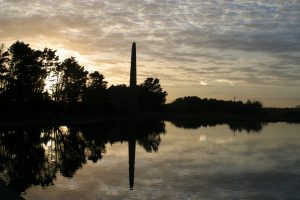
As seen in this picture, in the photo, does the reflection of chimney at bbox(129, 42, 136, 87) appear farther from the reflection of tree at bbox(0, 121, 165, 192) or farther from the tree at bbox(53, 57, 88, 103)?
the reflection of tree at bbox(0, 121, 165, 192)

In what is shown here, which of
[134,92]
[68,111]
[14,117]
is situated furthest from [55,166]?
[134,92]

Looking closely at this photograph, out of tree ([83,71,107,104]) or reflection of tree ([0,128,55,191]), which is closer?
reflection of tree ([0,128,55,191])

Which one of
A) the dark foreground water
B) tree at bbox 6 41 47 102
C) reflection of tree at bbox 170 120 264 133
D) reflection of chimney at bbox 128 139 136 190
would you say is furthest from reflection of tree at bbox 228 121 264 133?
tree at bbox 6 41 47 102

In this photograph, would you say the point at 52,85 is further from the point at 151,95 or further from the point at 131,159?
the point at 131,159

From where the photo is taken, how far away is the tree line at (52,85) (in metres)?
54.6

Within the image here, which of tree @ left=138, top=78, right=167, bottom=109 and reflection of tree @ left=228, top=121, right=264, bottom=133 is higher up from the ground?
tree @ left=138, top=78, right=167, bottom=109

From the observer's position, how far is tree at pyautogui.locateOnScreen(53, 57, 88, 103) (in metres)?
72.9

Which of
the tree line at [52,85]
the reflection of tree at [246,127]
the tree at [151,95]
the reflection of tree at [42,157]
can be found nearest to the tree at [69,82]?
the tree line at [52,85]

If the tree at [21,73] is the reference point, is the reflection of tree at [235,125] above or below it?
below

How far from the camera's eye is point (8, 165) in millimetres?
18156

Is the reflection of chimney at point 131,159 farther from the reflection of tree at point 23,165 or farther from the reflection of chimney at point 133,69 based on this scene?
the reflection of chimney at point 133,69

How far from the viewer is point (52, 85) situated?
72.8 metres

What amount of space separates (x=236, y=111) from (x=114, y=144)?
68.1 metres

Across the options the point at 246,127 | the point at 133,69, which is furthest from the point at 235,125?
the point at 133,69
